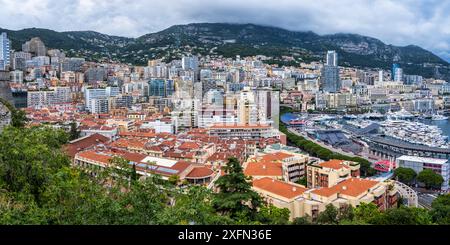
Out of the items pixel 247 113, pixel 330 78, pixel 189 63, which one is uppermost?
pixel 189 63

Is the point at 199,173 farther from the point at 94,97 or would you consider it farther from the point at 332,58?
the point at 332,58

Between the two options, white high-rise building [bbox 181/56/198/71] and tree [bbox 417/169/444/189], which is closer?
tree [bbox 417/169/444/189]

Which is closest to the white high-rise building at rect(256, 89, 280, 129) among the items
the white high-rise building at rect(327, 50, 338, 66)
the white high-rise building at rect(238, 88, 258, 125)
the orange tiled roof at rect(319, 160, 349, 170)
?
the white high-rise building at rect(238, 88, 258, 125)

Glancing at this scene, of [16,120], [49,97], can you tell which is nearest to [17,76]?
[49,97]

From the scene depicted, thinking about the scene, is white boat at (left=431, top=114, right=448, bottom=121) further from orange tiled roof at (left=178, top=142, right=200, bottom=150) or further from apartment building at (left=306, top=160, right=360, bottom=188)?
apartment building at (left=306, top=160, right=360, bottom=188)

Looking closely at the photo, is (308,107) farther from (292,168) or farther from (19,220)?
(19,220)

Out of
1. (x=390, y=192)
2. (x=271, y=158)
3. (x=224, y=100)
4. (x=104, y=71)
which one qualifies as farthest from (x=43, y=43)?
(x=390, y=192)

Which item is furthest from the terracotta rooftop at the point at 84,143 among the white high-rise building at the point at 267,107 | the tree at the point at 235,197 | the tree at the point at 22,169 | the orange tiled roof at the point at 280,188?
the tree at the point at 22,169
